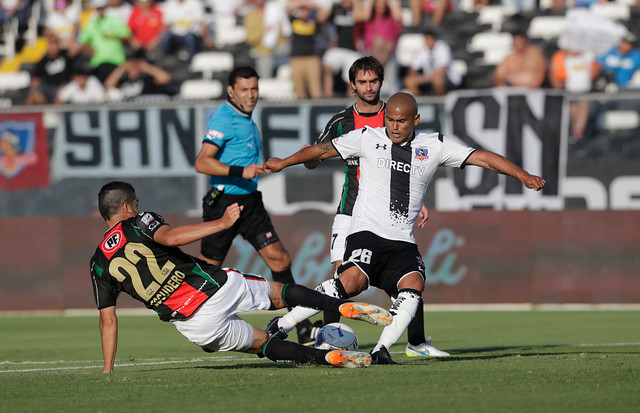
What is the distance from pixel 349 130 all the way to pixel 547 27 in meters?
12.3

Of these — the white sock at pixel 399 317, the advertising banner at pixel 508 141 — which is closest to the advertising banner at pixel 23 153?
the advertising banner at pixel 508 141

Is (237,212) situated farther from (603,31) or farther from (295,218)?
(603,31)

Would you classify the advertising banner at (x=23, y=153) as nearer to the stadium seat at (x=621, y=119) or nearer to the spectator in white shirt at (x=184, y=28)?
the spectator in white shirt at (x=184, y=28)

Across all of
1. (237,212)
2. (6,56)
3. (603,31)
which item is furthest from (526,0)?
(237,212)

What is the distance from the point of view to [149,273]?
7.54 meters

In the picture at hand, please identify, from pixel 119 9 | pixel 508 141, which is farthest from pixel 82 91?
pixel 508 141

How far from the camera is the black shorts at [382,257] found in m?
8.09

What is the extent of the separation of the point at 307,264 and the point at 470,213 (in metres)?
2.65

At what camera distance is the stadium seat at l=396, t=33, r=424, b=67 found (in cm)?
2028

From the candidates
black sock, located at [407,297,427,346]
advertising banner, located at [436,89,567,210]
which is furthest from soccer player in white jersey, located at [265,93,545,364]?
advertising banner, located at [436,89,567,210]

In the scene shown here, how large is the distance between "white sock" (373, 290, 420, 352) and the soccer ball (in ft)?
0.94

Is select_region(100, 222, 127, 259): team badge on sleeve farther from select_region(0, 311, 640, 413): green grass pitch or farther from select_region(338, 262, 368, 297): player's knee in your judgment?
select_region(338, 262, 368, 297): player's knee

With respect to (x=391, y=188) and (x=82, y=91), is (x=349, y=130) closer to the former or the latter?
(x=391, y=188)

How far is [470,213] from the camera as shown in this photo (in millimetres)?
16234
